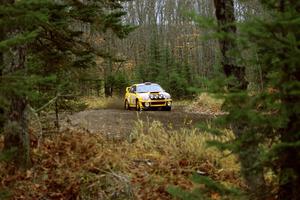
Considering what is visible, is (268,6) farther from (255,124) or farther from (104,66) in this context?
(104,66)

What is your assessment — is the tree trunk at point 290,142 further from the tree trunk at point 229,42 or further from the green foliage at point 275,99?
the tree trunk at point 229,42

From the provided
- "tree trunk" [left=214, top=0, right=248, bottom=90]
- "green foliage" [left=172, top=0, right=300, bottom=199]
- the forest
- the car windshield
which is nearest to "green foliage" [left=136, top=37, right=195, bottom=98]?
the car windshield

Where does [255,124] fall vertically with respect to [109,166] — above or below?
above

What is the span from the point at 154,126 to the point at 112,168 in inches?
109

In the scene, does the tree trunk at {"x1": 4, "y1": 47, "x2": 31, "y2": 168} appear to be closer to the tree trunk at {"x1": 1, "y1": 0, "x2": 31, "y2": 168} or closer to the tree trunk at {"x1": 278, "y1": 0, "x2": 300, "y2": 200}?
the tree trunk at {"x1": 1, "y1": 0, "x2": 31, "y2": 168}

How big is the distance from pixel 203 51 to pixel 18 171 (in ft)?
187

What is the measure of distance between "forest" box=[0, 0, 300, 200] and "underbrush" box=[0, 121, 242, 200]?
0.7 inches

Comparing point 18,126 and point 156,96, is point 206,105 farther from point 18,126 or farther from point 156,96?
point 18,126

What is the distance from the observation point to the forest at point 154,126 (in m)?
3.89

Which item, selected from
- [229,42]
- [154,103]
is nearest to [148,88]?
[154,103]

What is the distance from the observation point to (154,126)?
10.5 meters

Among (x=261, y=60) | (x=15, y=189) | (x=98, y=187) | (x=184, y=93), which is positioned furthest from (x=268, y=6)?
(x=184, y=93)

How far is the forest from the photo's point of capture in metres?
3.89

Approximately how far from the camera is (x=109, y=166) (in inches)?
307
